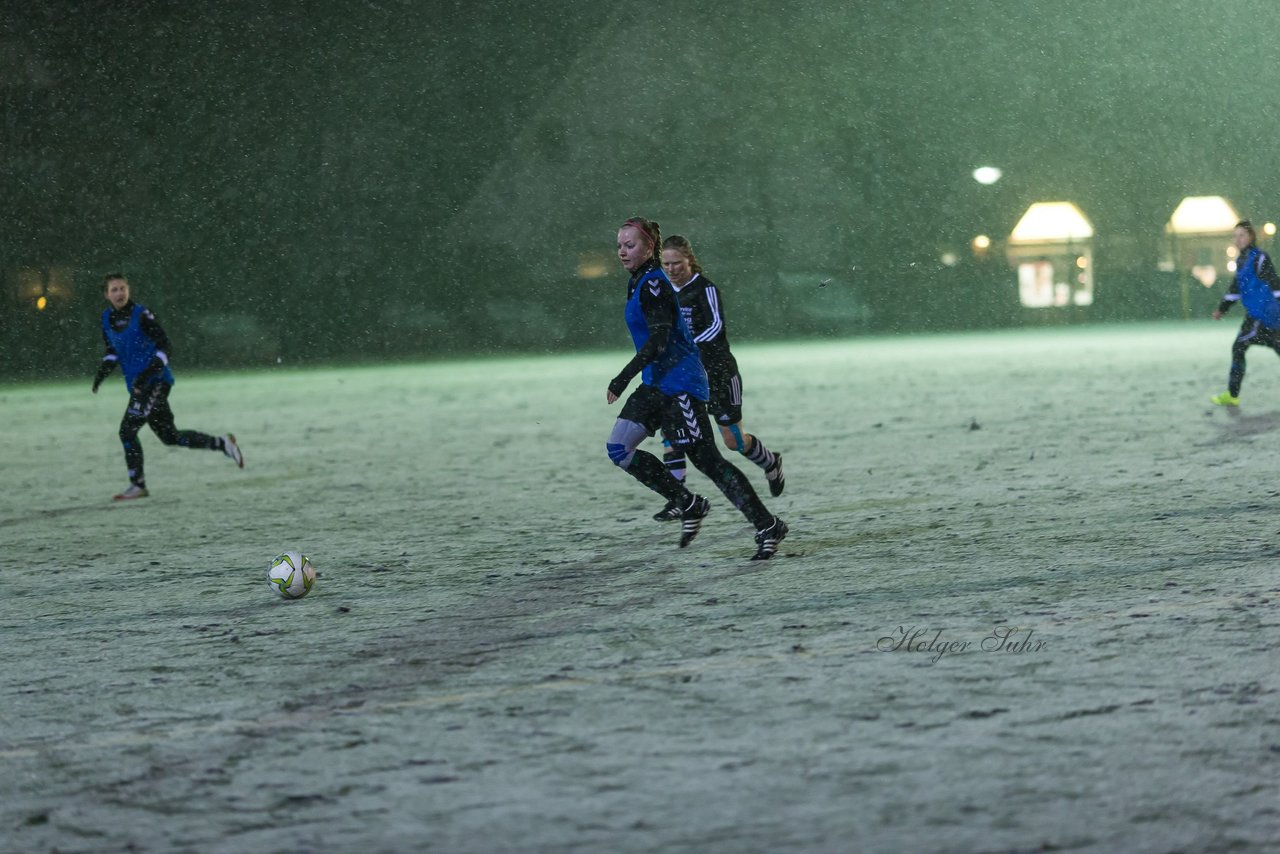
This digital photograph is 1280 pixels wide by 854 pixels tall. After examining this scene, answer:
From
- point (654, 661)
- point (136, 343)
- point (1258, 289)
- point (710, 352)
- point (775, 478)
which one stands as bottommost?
point (654, 661)

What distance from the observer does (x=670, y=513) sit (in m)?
8.48

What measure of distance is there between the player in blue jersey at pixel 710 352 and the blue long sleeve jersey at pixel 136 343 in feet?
14.3

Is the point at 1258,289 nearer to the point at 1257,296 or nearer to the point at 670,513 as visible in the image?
the point at 1257,296

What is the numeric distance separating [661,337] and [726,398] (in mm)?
2612

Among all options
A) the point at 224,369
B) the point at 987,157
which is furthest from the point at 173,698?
the point at 987,157

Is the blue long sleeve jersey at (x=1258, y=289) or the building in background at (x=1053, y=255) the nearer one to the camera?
the blue long sleeve jersey at (x=1258, y=289)

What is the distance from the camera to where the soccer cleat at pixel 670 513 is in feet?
26.3

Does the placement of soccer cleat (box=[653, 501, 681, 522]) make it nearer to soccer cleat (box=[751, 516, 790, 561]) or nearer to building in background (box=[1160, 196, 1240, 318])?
soccer cleat (box=[751, 516, 790, 561])

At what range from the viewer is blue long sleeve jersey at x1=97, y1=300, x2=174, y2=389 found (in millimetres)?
11281

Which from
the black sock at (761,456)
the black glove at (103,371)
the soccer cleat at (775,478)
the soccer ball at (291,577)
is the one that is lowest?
the soccer ball at (291,577)

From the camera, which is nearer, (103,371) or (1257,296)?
(103,371)

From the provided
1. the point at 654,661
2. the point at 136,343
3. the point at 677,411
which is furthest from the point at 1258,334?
the point at 654,661

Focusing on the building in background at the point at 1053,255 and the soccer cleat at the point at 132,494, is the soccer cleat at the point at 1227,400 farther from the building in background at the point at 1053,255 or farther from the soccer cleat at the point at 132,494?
the building in background at the point at 1053,255

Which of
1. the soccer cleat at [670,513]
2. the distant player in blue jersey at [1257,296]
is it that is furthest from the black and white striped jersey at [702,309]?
the distant player in blue jersey at [1257,296]
